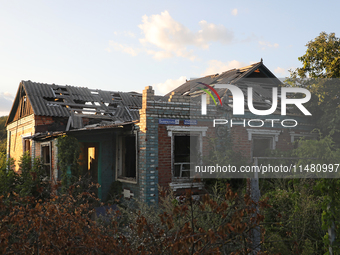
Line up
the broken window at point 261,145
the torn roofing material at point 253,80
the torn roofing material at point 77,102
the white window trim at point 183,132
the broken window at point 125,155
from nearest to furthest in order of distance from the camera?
the white window trim at point 183,132 → the broken window at point 125,155 → the broken window at point 261,145 → the torn roofing material at point 253,80 → the torn roofing material at point 77,102

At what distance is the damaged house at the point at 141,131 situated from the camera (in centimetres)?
924

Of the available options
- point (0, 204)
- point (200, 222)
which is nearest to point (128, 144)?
point (200, 222)

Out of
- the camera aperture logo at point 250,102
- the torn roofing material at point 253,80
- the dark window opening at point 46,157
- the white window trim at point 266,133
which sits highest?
the torn roofing material at point 253,80

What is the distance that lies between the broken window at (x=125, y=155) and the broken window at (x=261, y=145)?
176 inches

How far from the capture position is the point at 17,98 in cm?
1803

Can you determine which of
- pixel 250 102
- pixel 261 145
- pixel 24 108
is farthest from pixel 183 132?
pixel 24 108

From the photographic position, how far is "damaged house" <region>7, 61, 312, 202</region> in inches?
364

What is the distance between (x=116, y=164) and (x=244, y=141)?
15.2 feet

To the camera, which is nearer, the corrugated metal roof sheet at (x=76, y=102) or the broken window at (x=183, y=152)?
the broken window at (x=183, y=152)

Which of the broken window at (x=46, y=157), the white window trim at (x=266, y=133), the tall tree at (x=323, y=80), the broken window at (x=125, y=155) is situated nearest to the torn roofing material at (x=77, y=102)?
the broken window at (x=46, y=157)

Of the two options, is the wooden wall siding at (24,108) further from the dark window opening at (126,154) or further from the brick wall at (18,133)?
the dark window opening at (126,154)

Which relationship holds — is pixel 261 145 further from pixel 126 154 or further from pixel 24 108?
pixel 24 108

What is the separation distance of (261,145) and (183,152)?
3.71m

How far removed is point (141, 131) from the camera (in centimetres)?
927
